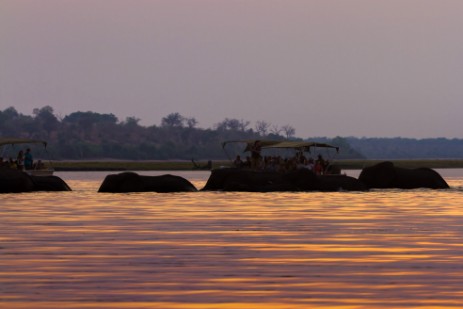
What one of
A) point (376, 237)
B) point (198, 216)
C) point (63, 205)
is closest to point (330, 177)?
point (63, 205)

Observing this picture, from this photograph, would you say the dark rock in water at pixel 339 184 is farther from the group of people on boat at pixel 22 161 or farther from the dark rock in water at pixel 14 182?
the group of people on boat at pixel 22 161

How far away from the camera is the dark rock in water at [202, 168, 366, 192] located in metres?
56.8

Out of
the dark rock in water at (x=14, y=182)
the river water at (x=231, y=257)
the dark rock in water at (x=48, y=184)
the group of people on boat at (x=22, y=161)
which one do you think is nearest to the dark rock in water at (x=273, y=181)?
the dark rock in water at (x=48, y=184)

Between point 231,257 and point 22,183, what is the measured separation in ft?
116

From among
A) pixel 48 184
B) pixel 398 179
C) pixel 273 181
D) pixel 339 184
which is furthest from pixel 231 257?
pixel 398 179

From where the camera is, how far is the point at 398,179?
2514 inches

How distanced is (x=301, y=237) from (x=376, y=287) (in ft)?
32.2

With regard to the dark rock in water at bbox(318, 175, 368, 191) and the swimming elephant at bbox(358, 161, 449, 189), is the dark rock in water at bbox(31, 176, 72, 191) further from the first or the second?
the swimming elephant at bbox(358, 161, 449, 189)

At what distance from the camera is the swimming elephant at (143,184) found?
5650 cm

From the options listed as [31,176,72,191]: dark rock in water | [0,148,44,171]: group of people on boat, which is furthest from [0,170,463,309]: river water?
[0,148,44,171]: group of people on boat

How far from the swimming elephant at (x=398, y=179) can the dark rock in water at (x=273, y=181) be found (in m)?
3.86

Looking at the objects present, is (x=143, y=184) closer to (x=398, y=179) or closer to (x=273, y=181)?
(x=273, y=181)

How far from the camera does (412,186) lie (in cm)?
6334

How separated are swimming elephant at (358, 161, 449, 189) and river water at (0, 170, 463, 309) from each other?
72.9 ft
